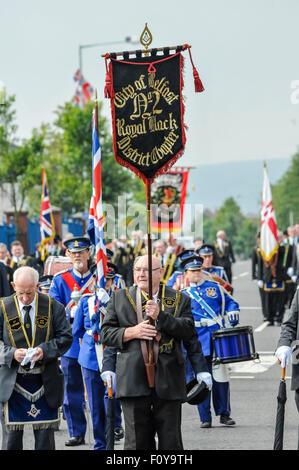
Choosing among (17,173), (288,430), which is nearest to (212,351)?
(288,430)

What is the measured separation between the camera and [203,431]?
10.4 meters

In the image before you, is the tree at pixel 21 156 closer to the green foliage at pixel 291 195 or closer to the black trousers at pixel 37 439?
the black trousers at pixel 37 439

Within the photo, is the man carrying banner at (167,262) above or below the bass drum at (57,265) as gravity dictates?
below

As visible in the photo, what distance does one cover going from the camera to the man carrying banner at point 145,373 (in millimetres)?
6980

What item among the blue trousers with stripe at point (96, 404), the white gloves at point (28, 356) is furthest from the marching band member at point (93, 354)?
the white gloves at point (28, 356)

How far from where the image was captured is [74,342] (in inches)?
396

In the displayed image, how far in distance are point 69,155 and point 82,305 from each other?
3275cm

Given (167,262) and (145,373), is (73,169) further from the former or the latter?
(145,373)

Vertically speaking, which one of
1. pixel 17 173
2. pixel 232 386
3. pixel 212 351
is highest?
pixel 17 173

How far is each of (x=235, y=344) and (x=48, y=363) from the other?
330 cm

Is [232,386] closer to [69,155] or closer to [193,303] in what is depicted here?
[193,303]

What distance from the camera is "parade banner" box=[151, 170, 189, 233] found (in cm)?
2461

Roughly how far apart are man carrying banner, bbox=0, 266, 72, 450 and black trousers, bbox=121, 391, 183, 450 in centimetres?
78

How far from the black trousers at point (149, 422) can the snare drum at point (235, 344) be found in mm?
3357
